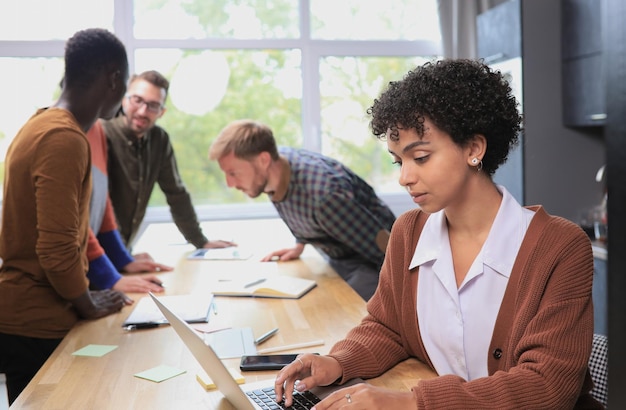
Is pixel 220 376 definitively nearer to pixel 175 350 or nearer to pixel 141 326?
pixel 175 350

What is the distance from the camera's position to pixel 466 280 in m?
1.39

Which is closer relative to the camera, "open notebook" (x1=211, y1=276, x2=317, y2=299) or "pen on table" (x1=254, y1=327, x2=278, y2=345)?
"pen on table" (x1=254, y1=327, x2=278, y2=345)

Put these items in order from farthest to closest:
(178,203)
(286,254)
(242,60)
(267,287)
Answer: (242,60) < (178,203) < (286,254) < (267,287)

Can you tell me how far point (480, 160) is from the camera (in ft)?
4.51

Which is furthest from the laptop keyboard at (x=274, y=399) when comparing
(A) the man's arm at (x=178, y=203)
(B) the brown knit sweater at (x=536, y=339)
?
(A) the man's arm at (x=178, y=203)

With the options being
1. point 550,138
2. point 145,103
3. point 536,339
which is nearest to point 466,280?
point 536,339

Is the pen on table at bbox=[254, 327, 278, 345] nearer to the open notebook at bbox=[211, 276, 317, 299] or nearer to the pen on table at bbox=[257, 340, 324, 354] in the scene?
the pen on table at bbox=[257, 340, 324, 354]

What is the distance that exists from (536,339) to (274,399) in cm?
50

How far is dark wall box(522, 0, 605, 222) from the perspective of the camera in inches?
163

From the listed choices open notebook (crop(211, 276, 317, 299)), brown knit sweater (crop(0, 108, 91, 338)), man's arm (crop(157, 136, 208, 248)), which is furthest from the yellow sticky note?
man's arm (crop(157, 136, 208, 248))

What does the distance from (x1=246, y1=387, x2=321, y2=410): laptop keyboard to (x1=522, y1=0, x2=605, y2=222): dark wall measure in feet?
10.3

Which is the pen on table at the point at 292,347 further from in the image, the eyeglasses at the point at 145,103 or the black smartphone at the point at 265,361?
the eyeglasses at the point at 145,103

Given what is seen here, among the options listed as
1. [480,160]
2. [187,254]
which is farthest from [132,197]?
[480,160]

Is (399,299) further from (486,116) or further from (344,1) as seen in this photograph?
(344,1)
